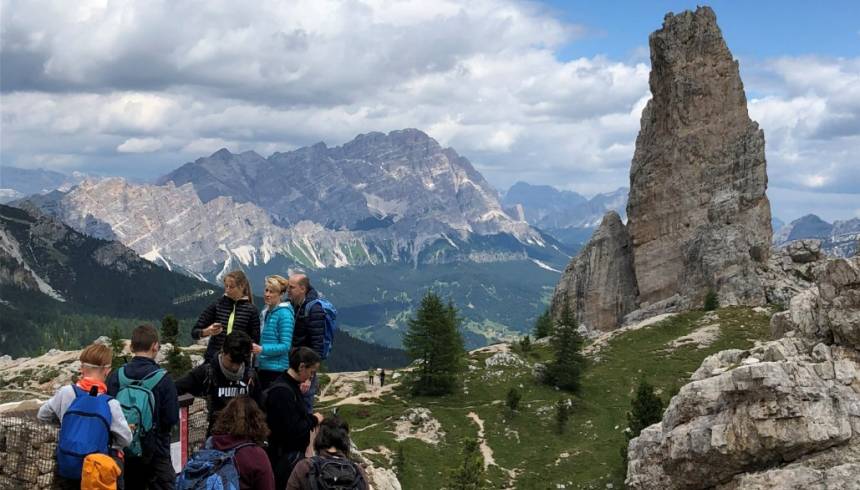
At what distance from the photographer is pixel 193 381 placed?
48.2 ft

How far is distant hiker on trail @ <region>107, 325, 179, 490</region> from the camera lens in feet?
40.4

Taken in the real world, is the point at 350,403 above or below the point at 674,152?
below

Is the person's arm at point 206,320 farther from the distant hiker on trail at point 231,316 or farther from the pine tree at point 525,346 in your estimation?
the pine tree at point 525,346

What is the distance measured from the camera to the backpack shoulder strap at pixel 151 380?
1248 centimetres

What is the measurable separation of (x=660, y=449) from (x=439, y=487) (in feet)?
76.4

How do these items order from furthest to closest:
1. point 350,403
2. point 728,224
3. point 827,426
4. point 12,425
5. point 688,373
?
point 728,224 → point 350,403 → point 688,373 → point 827,426 → point 12,425

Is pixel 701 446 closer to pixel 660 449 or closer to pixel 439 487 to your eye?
pixel 660 449

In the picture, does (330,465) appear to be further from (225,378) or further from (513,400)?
(513,400)

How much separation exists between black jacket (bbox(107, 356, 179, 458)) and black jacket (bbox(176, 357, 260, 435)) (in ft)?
4.91

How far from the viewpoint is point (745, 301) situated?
89750 mm

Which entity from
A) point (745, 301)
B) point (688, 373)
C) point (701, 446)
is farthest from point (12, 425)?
point (745, 301)

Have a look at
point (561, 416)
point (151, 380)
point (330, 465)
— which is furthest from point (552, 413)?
point (330, 465)

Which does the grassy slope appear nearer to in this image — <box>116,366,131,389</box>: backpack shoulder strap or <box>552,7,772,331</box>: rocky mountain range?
<box>552,7,772,331</box>: rocky mountain range

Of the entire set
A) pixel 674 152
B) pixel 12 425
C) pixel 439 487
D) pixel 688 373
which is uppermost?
pixel 674 152
